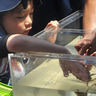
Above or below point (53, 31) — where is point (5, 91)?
below

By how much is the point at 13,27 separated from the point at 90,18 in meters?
0.48

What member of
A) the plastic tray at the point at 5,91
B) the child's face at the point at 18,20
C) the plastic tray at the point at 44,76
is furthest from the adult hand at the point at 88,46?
the child's face at the point at 18,20

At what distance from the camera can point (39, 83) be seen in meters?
0.61

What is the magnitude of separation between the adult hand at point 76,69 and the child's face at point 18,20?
544 mm

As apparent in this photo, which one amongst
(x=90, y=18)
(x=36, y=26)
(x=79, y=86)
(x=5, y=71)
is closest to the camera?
(x=79, y=86)

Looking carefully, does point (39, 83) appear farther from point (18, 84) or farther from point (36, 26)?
point (36, 26)

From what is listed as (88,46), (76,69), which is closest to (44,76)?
(76,69)

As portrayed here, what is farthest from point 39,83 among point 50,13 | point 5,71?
point 50,13

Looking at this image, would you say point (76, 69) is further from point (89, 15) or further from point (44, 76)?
point (89, 15)

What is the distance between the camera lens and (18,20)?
1.05 meters

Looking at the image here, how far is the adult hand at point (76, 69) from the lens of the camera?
1.88 ft

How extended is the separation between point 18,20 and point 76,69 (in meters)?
0.58

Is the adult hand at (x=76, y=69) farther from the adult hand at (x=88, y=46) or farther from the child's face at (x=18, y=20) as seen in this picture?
the child's face at (x=18, y=20)

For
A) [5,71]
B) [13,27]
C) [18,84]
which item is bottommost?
[5,71]
